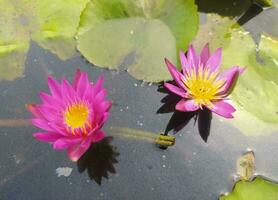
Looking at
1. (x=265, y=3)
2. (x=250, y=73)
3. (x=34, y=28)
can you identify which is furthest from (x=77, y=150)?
(x=265, y=3)

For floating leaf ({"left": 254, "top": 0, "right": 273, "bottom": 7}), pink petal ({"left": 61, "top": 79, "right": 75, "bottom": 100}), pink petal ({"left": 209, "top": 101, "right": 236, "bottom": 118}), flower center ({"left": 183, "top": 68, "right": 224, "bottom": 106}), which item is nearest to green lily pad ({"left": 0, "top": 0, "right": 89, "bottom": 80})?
pink petal ({"left": 61, "top": 79, "right": 75, "bottom": 100})

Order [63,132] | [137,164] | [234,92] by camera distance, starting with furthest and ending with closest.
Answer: [234,92] → [137,164] → [63,132]

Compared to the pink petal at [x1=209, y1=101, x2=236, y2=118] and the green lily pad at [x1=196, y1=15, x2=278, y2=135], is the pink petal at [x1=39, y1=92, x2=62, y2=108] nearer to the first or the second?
the pink petal at [x1=209, y1=101, x2=236, y2=118]

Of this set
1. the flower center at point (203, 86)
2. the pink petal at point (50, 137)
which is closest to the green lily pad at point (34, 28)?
the pink petal at point (50, 137)

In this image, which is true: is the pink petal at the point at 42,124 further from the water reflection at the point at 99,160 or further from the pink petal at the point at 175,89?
the pink petal at the point at 175,89

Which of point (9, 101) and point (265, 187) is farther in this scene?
point (9, 101)

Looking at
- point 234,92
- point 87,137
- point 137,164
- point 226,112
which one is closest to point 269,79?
point 234,92

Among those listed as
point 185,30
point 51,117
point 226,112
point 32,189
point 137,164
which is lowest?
point 32,189

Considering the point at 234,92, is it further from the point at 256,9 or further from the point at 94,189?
the point at 94,189
